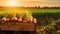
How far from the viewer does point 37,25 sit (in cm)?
139

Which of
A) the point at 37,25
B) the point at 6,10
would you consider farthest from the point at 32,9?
the point at 6,10

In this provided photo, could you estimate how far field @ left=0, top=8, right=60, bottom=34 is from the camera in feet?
4.53

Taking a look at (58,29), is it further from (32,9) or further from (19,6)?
(19,6)

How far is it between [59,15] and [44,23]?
0.65ft

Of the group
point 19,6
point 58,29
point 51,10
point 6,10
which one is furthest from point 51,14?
point 6,10

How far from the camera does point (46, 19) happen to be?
4.61 feet

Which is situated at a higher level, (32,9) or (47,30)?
(32,9)

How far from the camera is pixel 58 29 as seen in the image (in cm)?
138

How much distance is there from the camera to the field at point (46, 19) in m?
1.38

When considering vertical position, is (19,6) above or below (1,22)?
above

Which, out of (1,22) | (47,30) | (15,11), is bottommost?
(47,30)

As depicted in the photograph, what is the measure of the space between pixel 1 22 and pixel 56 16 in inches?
24.5

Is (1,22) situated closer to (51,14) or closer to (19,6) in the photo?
(19,6)

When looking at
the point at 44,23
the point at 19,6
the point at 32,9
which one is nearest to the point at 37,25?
the point at 44,23
